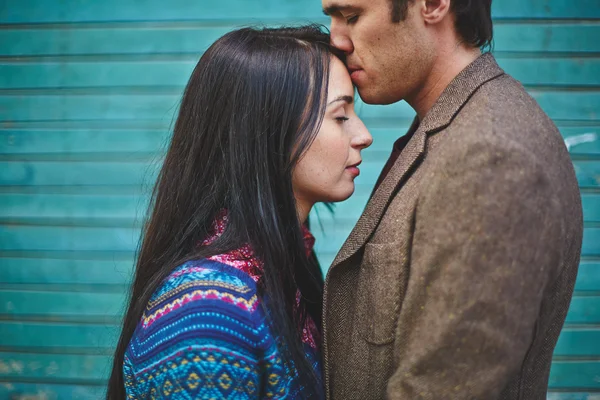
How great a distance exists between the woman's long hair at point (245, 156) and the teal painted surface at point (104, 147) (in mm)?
1731

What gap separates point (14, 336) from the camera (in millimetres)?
3643

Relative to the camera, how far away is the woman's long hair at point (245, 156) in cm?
176

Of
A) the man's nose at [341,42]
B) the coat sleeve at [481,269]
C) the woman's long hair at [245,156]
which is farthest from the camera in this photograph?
the man's nose at [341,42]

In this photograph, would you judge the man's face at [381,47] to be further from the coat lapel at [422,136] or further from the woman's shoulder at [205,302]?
the woman's shoulder at [205,302]

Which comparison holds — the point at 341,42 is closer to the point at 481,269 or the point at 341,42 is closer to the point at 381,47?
the point at 381,47

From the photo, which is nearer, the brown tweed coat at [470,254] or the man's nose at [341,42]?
the brown tweed coat at [470,254]

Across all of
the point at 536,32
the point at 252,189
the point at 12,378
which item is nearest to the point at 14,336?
→ the point at 12,378

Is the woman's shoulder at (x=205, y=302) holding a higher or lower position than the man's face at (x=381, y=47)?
lower

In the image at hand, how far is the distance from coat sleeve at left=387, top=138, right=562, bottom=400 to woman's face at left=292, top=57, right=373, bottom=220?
1.68 ft

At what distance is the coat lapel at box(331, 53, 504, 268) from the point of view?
1.63 m

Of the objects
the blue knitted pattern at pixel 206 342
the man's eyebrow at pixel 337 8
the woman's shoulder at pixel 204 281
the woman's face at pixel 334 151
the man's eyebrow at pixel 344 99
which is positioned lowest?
the blue knitted pattern at pixel 206 342

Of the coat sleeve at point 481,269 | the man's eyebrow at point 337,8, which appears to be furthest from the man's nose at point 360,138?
the coat sleeve at point 481,269

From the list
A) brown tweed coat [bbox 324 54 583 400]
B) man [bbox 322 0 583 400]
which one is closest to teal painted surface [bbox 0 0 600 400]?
man [bbox 322 0 583 400]

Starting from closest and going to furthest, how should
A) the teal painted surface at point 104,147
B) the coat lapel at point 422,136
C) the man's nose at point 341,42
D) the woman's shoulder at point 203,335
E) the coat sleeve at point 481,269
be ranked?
the coat sleeve at point 481,269
the woman's shoulder at point 203,335
the coat lapel at point 422,136
the man's nose at point 341,42
the teal painted surface at point 104,147
